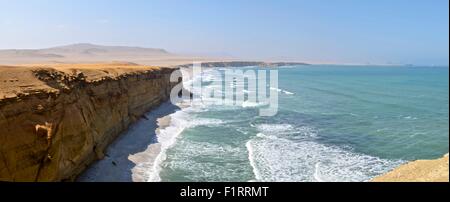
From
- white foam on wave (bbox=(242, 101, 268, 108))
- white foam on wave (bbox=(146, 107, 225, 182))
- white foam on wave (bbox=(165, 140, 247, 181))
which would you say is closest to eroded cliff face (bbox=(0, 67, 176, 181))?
white foam on wave (bbox=(146, 107, 225, 182))

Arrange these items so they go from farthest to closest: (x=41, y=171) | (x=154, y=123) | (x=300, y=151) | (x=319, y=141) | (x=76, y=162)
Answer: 1. (x=154, y=123)
2. (x=319, y=141)
3. (x=300, y=151)
4. (x=76, y=162)
5. (x=41, y=171)

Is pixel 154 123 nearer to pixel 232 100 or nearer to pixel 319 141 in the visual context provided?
pixel 319 141

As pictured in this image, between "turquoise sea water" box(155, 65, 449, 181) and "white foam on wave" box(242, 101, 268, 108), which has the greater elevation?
"white foam on wave" box(242, 101, 268, 108)

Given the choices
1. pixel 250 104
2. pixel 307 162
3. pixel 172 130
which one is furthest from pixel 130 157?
pixel 250 104

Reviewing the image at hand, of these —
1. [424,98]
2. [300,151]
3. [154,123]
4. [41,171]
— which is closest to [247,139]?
[300,151]

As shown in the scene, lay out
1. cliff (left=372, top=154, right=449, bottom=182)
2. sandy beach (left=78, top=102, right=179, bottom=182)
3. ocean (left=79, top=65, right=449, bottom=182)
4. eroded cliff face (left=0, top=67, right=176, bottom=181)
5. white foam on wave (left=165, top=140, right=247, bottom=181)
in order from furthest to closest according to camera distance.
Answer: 1. ocean (left=79, top=65, right=449, bottom=182)
2. white foam on wave (left=165, top=140, right=247, bottom=181)
3. sandy beach (left=78, top=102, right=179, bottom=182)
4. eroded cliff face (left=0, top=67, right=176, bottom=181)
5. cliff (left=372, top=154, right=449, bottom=182)

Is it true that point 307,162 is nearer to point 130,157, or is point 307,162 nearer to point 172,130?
point 130,157

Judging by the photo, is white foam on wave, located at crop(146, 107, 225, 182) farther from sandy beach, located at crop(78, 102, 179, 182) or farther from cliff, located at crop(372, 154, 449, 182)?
cliff, located at crop(372, 154, 449, 182)
